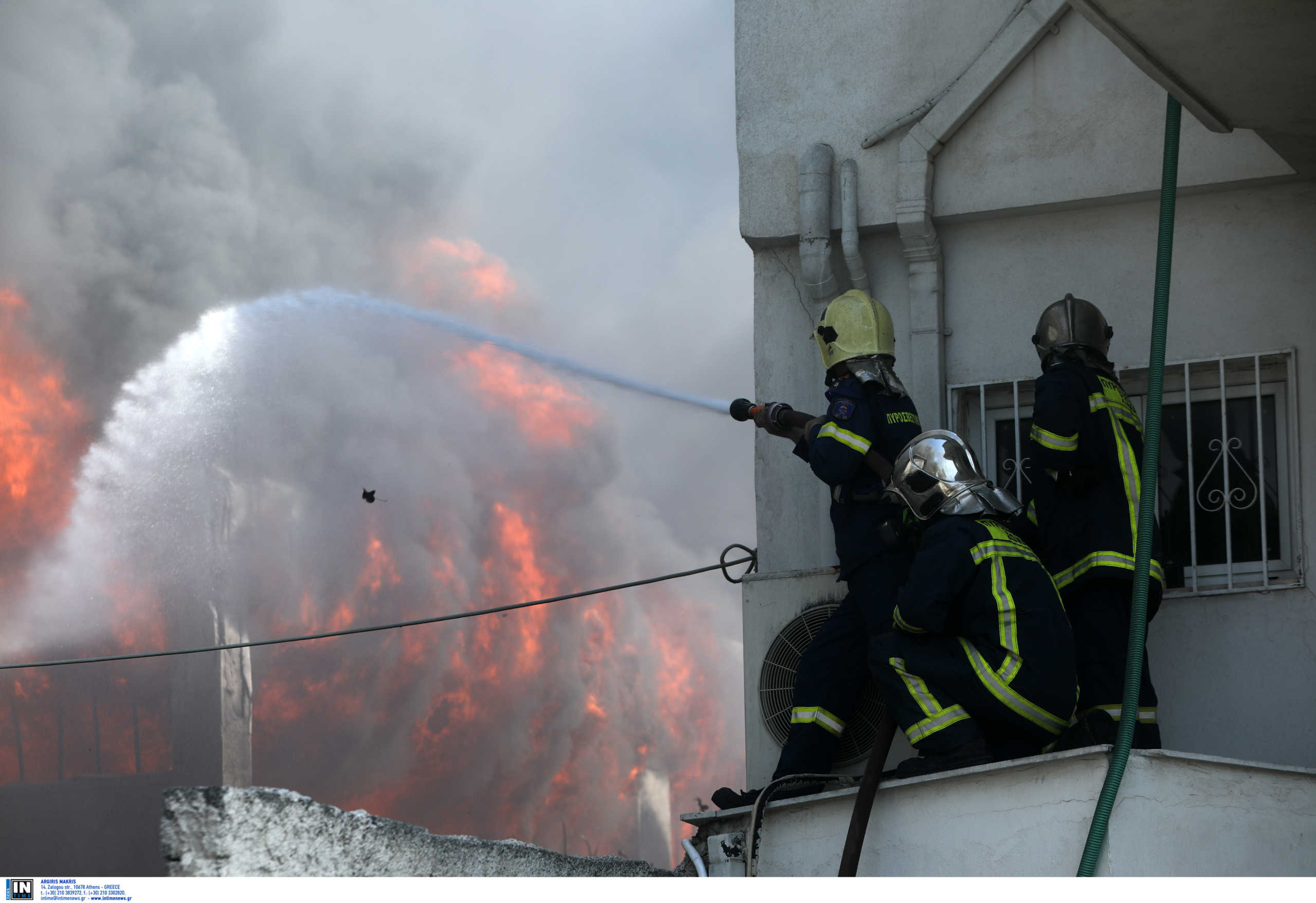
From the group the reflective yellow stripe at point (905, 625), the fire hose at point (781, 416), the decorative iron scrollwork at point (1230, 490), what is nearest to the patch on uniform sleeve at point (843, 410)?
the fire hose at point (781, 416)

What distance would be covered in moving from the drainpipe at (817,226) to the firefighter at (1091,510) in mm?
1447

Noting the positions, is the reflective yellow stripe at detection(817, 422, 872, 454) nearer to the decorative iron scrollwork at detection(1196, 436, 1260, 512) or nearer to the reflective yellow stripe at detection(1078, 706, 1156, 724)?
the reflective yellow stripe at detection(1078, 706, 1156, 724)

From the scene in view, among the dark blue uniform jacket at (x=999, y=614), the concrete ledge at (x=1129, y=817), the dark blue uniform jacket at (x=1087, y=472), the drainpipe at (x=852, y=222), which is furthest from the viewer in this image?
the drainpipe at (x=852, y=222)

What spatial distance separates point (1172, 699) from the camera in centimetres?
589

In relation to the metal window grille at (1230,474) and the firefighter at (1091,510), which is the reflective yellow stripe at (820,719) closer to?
the firefighter at (1091,510)

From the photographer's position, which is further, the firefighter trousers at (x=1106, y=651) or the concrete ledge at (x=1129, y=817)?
the firefighter trousers at (x=1106, y=651)

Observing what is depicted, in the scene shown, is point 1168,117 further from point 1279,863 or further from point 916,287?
point 1279,863

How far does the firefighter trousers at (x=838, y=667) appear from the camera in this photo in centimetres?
559

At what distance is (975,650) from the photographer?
189 inches

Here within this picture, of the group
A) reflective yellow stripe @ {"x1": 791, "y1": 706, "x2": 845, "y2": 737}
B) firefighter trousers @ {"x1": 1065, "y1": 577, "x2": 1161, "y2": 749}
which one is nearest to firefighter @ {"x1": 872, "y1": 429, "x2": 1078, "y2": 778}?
firefighter trousers @ {"x1": 1065, "y1": 577, "x2": 1161, "y2": 749}

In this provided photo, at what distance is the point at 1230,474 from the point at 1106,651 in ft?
4.59

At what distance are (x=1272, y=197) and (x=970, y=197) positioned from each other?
56.0 inches

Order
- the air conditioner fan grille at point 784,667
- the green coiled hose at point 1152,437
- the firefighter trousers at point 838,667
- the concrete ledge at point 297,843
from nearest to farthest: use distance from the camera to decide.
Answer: the concrete ledge at point 297,843 → the green coiled hose at point 1152,437 → the firefighter trousers at point 838,667 → the air conditioner fan grille at point 784,667

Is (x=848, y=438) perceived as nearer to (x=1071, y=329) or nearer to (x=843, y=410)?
(x=843, y=410)
